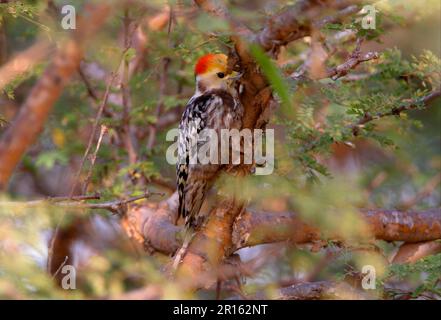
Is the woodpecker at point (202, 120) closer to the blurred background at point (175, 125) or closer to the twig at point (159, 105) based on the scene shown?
the blurred background at point (175, 125)

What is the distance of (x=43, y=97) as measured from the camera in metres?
1.81

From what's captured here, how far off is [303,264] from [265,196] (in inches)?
72.4

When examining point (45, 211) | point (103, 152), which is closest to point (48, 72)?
point (45, 211)

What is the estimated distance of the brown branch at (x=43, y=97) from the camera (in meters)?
1.75

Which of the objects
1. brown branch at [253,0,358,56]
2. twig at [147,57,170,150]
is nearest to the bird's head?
twig at [147,57,170,150]

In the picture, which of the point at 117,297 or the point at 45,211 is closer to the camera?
the point at 117,297

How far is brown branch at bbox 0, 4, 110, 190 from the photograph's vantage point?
1749 mm

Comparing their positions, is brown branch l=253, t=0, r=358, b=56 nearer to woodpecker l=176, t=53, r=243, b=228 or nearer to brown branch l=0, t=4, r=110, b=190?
brown branch l=0, t=4, r=110, b=190

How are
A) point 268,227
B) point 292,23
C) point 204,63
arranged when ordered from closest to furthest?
point 292,23 < point 268,227 < point 204,63

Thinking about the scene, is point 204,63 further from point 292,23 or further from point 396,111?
point 292,23

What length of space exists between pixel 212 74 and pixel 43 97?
3151 mm

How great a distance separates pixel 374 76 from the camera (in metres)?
5.39

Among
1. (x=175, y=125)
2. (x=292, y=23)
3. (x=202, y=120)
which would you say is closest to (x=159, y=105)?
(x=175, y=125)
